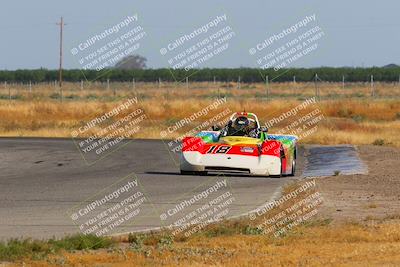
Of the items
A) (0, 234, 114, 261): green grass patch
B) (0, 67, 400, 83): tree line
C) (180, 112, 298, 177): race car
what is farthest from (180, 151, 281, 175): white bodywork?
(0, 67, 400, 83): tree line

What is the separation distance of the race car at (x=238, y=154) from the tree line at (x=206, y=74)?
10148 cm

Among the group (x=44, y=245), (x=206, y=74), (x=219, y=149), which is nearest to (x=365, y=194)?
(x=219, y=149)

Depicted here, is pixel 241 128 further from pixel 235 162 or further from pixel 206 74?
pixel 206 74

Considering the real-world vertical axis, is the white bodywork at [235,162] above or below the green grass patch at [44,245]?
below

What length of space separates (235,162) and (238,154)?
194 mm

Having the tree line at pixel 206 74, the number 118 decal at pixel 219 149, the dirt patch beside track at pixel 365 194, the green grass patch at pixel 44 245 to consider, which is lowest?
the tree line at pixel 206 74

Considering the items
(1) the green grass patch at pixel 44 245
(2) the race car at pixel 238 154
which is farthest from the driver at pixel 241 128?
(1) the green grass patch at pixel 44 245

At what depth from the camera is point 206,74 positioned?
5389 inches

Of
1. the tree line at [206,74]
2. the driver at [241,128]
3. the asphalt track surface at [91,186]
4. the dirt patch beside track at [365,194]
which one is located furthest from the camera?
the tree line at [206,74]

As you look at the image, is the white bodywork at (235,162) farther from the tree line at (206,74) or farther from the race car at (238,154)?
the tree line at (206,74)

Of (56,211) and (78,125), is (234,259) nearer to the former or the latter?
(56,211)

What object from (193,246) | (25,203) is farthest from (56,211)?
(193,246)

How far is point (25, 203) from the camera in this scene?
64.1 ft

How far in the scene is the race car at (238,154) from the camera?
24562 millimetres
